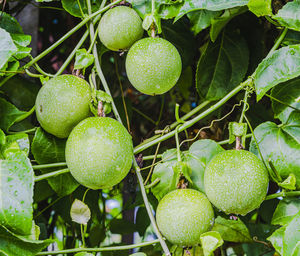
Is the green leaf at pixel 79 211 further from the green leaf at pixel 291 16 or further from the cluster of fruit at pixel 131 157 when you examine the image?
the green leaf at pixel 291 16

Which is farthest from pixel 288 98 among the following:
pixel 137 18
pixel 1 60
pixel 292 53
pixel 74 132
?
pixel 1 60

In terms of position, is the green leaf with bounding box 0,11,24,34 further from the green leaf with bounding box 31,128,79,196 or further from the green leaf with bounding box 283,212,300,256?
the green leaf with bounding box 283,212,300,256

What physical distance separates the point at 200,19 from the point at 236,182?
0.43 m

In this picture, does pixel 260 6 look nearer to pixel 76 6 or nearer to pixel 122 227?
pixel 76 6

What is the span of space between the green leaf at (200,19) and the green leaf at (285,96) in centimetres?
22

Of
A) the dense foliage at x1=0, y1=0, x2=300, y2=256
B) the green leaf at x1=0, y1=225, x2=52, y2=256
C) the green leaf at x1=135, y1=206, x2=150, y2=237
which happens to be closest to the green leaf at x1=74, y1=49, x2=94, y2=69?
the dense foliage at x1=0, y1=0, x2=300, y2=256

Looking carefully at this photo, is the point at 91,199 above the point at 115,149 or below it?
below

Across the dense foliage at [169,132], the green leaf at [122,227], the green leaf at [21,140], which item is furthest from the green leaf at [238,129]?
the green leaf at [122,227]

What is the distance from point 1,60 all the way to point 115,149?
275mm

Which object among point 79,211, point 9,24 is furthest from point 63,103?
point 9,24

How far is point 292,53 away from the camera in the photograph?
81 centimetres

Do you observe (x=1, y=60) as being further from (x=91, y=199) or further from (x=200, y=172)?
(x=91, y=199)

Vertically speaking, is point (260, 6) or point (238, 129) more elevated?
point (260, 6)

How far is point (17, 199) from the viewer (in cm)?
69
